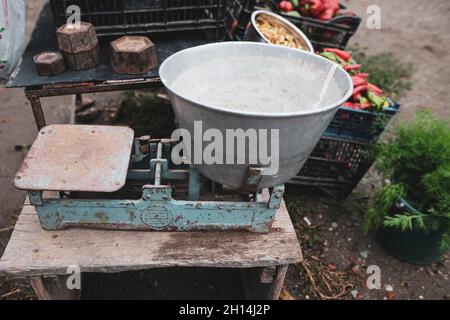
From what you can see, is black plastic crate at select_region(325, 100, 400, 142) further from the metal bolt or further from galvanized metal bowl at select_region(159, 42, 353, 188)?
the metal bolt

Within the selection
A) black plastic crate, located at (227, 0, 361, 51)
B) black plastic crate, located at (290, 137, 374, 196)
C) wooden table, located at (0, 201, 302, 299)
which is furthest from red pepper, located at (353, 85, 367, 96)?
wooden table, located at (0, 201, 302, 299)

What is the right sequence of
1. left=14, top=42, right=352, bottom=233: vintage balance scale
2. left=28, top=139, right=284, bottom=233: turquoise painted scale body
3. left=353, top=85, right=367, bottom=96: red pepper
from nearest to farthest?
left=14, top=42, right=352, bottom=233: vintage balance scale < left=28, top=139, right=284, bottom=233: turquoise painted scale body < left=353, top=85, right=367, bottom=96: red pepper

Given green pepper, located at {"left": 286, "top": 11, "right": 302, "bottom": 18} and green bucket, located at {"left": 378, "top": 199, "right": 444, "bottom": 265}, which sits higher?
green pepper, located at {"left": 286, "top": 11, "right": 302, "bottom": 18}

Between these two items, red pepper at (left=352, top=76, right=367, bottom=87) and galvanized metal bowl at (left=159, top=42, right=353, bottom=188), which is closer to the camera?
galvanized metal bowl at (left=159, top=42, right=353, bottom=188)

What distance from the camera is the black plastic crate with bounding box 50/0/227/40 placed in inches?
93.7

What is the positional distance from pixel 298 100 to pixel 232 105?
34cm

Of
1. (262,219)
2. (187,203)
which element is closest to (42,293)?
(187,203)

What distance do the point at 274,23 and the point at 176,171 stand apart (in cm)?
169

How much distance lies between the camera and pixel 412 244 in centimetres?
259

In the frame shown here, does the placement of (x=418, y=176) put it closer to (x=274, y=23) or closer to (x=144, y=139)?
(x=274, y=23)

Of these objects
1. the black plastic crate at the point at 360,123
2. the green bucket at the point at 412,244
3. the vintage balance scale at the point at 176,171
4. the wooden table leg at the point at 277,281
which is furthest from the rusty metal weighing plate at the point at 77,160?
the green bucket at the point at 412,244

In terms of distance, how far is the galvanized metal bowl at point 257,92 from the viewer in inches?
52.1

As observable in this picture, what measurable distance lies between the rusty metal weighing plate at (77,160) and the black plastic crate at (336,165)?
1.55m
